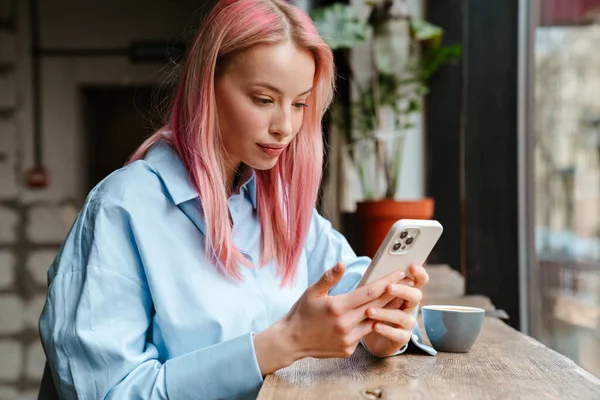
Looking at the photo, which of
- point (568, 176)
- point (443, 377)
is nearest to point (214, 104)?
point (443, 377)

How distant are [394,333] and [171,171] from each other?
1.45ft

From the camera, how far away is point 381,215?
230 centimetres

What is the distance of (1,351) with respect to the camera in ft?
14.5

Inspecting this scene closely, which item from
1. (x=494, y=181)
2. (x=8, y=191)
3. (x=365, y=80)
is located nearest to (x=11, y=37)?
(x=8, y=191)

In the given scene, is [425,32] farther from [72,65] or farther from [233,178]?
[72,65]

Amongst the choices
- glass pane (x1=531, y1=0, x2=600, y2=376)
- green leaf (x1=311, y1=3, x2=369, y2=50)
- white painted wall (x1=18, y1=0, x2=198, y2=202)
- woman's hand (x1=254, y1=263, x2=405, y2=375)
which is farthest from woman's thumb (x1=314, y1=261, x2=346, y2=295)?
white painted wall (x1=18, y1=0, x2=198, y2=202)

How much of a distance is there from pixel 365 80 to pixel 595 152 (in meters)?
1.21

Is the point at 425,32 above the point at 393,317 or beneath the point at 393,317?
above

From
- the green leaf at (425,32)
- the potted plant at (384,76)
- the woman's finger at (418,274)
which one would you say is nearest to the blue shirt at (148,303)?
the woman's finger at (418,274)

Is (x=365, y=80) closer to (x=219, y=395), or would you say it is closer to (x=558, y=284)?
(x=558, y=284)

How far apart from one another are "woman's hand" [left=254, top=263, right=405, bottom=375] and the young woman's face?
1.01 feet

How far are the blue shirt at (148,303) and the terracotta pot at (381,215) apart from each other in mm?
1130

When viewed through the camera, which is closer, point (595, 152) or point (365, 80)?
point (595, 152)

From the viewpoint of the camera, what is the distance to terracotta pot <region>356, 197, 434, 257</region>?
2.28m
